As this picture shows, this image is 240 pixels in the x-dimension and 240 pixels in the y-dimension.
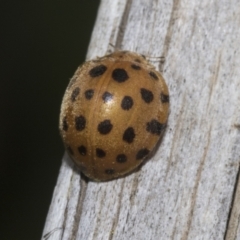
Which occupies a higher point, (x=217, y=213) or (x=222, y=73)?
(x=222, y=73)

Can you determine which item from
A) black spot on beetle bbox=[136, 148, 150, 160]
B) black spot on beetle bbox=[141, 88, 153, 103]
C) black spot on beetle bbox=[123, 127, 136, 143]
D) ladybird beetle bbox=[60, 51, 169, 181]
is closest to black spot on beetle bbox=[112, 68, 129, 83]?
ladybird beetle bbox=[60, 51, 169, 181]

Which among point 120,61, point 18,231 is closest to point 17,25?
point 18,231

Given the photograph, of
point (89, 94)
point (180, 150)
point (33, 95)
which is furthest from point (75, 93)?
point (33, 95)

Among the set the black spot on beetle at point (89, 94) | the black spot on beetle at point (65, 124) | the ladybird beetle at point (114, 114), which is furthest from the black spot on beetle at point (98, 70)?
the black spot on beetle at point (65, 124)

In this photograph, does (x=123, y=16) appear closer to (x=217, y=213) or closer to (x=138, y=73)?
(x=138, y=73)

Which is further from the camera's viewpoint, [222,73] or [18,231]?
[18,231]

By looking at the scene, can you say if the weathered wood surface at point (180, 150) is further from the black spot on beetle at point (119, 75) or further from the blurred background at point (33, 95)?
the blurred background at point (33, 95)

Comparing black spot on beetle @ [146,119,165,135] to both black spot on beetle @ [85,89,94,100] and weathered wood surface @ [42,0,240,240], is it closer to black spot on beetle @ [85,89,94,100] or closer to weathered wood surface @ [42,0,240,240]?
weathered wood surface @ [42,0,240,240]

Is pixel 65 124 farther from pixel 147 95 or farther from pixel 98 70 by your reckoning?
pixel 147 95
